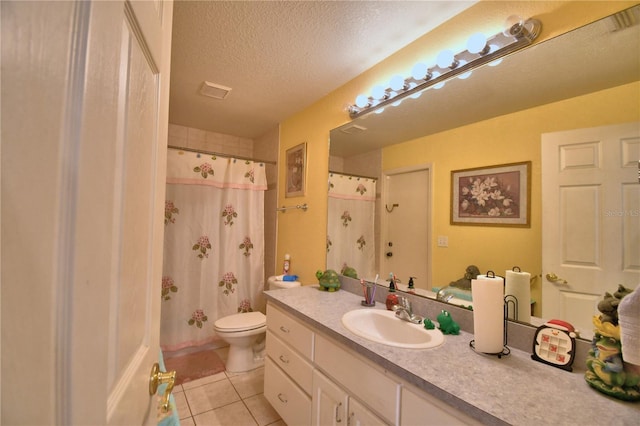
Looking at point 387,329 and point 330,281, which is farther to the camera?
point 330,281

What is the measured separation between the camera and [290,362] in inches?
56.8

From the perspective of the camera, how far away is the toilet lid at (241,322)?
2060 millimetres

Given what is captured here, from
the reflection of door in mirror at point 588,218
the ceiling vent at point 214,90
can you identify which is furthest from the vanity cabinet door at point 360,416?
the ceiling vent at point 214,90

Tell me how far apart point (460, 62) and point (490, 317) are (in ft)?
3.79

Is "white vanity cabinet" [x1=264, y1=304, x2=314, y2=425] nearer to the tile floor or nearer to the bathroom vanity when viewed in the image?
the bathroom vanity

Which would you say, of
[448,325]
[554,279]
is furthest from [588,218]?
[448,325]

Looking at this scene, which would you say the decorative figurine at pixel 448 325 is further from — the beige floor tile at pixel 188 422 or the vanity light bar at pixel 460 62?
A: the beige floor tile at pixel 188 422

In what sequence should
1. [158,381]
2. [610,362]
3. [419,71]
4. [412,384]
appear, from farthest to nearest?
[419,71]
[412,384]
[610,362]
[158,381]

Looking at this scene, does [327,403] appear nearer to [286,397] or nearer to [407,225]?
[286,397]

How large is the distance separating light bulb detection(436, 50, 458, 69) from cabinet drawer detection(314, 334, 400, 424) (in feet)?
4.64

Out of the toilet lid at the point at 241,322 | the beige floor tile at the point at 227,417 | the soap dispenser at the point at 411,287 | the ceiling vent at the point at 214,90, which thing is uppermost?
the ceiling vent at the point at 214,90

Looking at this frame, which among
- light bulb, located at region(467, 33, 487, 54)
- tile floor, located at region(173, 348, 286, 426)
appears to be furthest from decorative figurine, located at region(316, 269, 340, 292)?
light bulb, located at region(467, 33, 487, 54)

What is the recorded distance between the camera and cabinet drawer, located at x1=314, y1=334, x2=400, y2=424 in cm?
89

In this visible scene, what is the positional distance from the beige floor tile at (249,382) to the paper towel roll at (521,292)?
5.90ft
